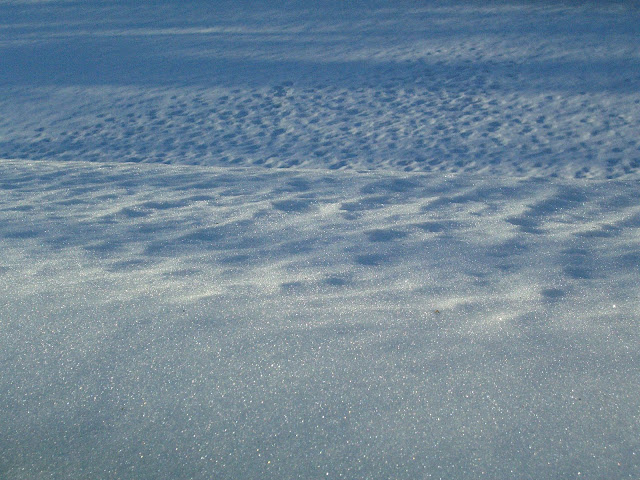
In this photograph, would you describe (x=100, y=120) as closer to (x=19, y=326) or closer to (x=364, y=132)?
(x=364, y=132)

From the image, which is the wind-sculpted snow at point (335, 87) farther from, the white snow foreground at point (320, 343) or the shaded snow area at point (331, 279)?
the white snow foreground at point (320, 343)

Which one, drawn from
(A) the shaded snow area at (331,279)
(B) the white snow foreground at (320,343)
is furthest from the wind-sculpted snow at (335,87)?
(B) the white snow foreground at (320,343)

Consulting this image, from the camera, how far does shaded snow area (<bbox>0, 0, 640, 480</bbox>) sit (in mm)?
1892

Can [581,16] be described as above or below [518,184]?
above

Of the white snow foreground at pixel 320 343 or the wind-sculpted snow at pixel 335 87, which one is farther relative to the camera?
the wind-sculpted snow at pixel 335 87

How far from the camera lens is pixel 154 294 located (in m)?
2.71

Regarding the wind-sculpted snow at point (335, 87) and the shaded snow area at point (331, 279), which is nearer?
the shaded snow area at point (331, 279)

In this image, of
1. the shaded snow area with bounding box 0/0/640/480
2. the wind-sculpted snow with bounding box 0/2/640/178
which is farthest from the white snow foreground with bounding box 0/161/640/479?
the wind-sculpted snow with bounding box 0/2/640/178

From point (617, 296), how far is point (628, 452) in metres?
1.08

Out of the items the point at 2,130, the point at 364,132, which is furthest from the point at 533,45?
the point at 2,130

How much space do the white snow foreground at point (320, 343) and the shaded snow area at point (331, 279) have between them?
1cm

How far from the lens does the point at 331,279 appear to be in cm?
292

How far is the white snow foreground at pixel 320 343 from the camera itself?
1852mm

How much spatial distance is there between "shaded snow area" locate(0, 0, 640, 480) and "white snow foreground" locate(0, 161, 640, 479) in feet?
0.03
